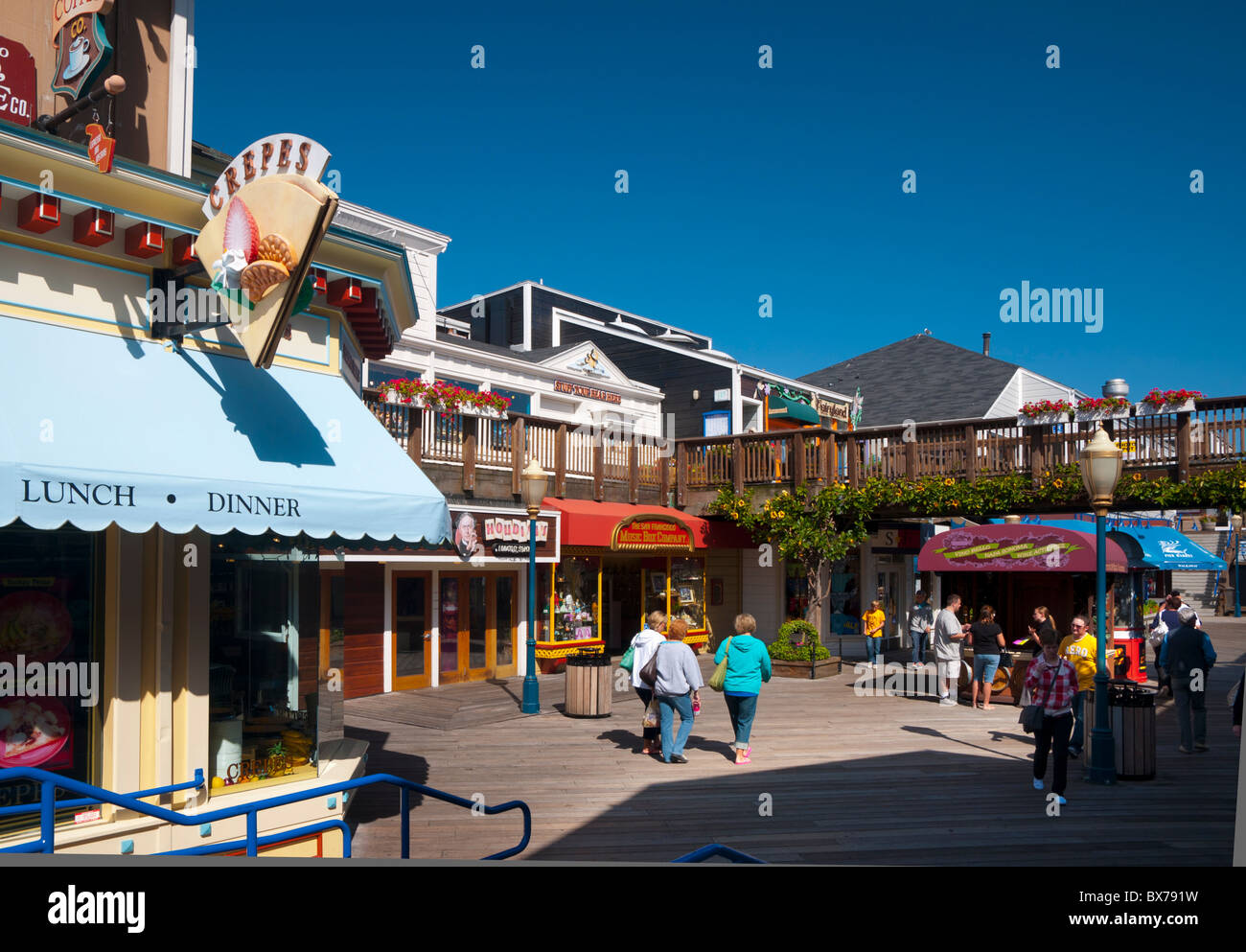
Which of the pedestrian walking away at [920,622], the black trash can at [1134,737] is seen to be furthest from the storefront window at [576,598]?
the black trash can at [1134,737]

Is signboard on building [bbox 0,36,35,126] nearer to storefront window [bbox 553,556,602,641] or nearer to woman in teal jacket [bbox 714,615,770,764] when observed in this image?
woman in teal jacket [bbox 714,615,770,764]

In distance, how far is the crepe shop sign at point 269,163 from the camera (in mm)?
6270

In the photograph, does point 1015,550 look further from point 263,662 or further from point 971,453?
point 263,662

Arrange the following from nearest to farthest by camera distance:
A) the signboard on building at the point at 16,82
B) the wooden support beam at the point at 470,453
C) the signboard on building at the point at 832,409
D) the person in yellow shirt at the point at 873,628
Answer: the signboard on building at the point at 16,82 → the wooden support beam at the point at 470,453 → the person in yellow shirt at the point at 873,628 → the signboard on building at the point at 832,409

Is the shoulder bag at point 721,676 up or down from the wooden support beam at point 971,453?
down

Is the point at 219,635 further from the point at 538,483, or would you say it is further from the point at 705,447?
the point at 705,447

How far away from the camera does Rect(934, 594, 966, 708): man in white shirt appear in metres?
15.9

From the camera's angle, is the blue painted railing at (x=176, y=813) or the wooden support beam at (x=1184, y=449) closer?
the blue painted railing at (x=176, y=813)

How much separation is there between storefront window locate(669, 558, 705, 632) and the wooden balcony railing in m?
1.73

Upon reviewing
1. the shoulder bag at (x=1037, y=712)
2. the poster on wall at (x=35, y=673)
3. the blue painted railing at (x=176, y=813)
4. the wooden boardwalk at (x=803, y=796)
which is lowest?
the wooden boardwalk at (x=803, y=796)

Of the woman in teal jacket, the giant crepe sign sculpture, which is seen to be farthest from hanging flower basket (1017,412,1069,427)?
the giant crepe sign sculpture

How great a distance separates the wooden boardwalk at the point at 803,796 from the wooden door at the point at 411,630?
2385 mm

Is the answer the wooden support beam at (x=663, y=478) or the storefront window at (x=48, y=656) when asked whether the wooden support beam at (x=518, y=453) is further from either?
the storefront window at (x=48, y=656)

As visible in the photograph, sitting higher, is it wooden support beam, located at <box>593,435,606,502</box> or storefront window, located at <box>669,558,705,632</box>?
wooden support beam, located at <box>593,435,606,502</box>
